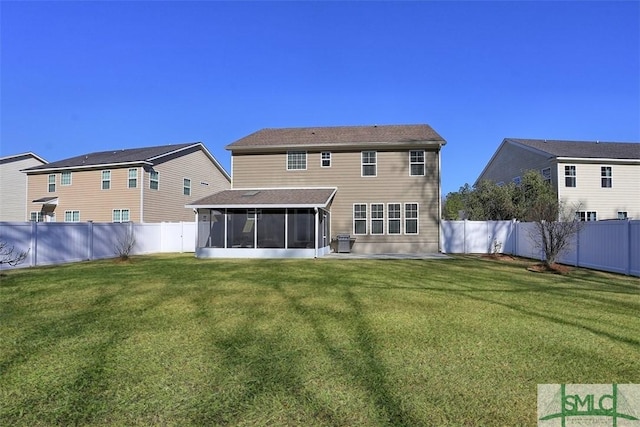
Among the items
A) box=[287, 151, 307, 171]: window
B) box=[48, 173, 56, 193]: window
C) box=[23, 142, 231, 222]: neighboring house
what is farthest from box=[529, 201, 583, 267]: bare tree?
box=[48, 173, 56, 193]: window

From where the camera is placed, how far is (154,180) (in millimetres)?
22234

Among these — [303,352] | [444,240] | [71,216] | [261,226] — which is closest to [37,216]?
[71,216]

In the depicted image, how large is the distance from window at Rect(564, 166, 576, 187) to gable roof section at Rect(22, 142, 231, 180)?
24145 mm

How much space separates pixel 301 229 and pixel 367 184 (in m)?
4.26

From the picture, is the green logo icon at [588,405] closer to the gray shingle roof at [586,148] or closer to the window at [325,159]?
the window at [325,159]

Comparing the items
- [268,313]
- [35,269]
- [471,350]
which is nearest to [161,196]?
[35,269]

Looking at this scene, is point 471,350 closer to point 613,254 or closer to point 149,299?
point 149,299

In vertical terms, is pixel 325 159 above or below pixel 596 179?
above

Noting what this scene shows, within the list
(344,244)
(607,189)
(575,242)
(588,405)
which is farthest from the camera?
(607,189)

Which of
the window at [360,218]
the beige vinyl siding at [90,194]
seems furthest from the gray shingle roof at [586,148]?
the beige vinyl siding at [90,194]

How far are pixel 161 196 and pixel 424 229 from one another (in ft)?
52.6

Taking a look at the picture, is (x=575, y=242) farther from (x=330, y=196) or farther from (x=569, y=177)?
(x=569, y=177)

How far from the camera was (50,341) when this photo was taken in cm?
458

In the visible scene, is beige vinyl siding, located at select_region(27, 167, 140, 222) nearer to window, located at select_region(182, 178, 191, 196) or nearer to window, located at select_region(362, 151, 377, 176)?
window, located at select_region(182, 178, 191, 196)
